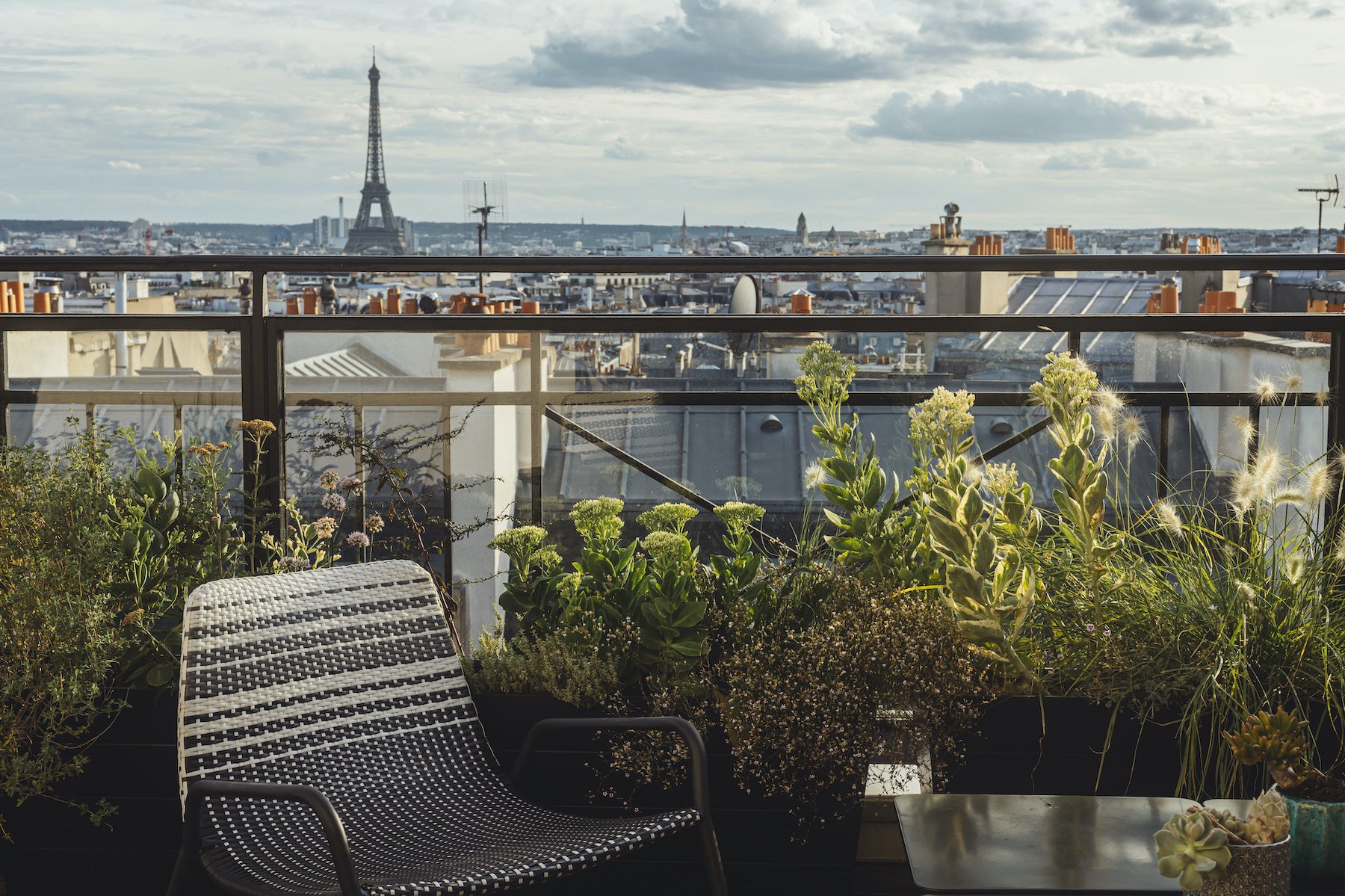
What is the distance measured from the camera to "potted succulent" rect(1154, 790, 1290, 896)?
1347mm

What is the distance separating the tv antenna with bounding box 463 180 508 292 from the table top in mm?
17025

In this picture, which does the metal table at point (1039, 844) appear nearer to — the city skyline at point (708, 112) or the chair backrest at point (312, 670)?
the chair backrest at point (312, 670)

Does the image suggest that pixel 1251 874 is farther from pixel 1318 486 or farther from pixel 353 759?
pixel 353 759

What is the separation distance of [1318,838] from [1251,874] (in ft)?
0.72

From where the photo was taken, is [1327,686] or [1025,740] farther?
[1025,740]

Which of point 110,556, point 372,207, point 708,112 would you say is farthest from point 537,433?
point 372,207

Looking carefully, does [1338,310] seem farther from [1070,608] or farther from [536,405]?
[536,405]

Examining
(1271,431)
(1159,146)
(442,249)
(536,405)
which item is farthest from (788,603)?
(442,249)

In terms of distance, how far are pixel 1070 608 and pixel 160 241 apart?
35024mm

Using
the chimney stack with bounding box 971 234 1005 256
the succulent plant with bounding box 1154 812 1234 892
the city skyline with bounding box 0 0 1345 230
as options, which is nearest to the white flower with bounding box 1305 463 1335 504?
the succulent plant with bounding box 1154 812 1234 892

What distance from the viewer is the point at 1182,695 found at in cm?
219

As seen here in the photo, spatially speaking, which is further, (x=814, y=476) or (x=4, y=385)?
(x=4, y=385)

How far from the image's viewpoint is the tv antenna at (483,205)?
2145 centimetres

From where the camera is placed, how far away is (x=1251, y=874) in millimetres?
1384
